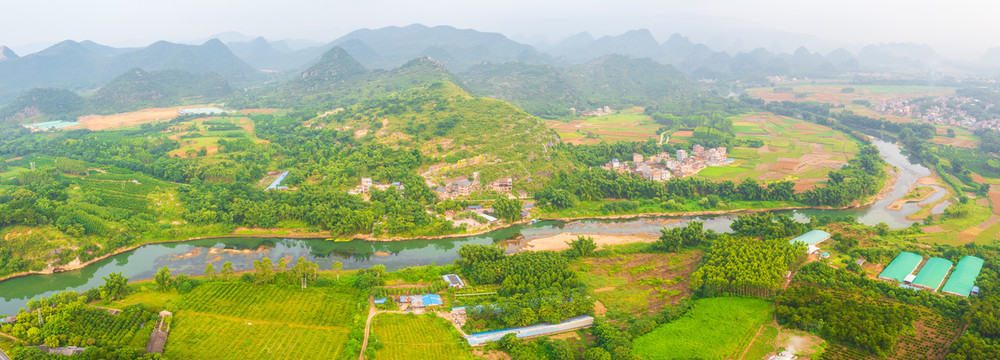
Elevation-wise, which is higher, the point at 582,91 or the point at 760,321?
the point at 582,91

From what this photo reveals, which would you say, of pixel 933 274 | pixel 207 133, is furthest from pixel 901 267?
pixel 207 133

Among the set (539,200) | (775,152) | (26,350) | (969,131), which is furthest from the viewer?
(969,131)

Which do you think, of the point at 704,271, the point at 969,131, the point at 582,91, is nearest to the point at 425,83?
the point at 582,91

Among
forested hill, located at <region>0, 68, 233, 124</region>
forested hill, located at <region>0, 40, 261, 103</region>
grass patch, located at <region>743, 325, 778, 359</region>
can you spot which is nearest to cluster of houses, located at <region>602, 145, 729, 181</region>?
grass patch, located at <region>743, 325, 778, 359</region>

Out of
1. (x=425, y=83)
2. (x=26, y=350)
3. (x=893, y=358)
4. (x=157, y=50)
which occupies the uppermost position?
(x=157, y=50)

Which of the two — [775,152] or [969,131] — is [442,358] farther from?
[969,131]

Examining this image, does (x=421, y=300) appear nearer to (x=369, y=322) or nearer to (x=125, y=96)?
(x=369, y=322)

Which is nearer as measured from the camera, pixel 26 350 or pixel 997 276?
pixel 26 350
